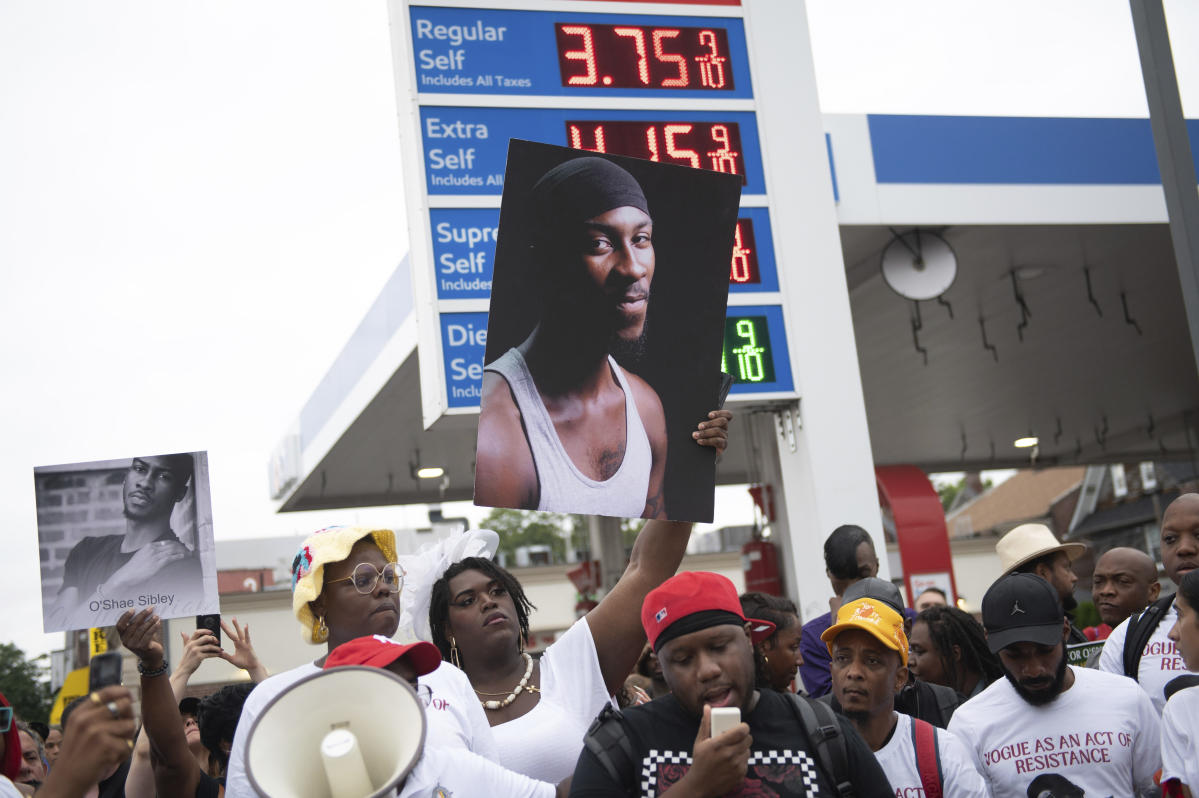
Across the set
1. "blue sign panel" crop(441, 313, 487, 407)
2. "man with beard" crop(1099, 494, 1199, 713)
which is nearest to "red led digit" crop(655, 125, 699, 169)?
"blue sign panel" crop(441, 313, 487, 407)

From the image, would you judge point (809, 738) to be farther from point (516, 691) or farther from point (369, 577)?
point (369, 577)

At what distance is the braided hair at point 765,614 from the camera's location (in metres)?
4.91

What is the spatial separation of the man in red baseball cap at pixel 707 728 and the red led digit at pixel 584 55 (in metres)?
6.92

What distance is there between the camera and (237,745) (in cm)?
279

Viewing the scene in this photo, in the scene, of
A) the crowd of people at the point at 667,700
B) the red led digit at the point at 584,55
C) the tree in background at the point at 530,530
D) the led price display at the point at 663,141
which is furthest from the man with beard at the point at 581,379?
the tree in background at the point at 530,530

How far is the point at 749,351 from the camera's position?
9086mm

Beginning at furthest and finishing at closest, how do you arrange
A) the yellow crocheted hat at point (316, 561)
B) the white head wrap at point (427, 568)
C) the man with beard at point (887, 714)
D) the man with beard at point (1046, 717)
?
the white head wrap at point (427, 568) → the man with beard at point (1046, 717) → the man with beard at point (887, 714) → the yellow crocheted hat at point (316, 561)

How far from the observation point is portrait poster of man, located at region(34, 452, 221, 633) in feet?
13.2

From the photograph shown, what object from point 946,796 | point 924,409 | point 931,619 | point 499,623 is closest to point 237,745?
point 499,623

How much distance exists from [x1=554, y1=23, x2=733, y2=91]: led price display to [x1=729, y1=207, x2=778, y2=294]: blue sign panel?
1.07 metres

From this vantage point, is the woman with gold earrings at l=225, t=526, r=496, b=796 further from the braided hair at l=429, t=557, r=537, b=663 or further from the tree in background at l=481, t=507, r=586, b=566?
the tree in background at l=481, t=507, r=586, b=566

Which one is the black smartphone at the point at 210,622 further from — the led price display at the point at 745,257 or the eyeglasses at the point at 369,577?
the led price display at the point at 745,257

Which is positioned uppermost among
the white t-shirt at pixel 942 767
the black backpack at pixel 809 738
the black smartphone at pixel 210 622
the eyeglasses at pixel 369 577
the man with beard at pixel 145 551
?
the man with beard at pixel 145 551

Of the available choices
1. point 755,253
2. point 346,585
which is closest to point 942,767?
point 346,585
